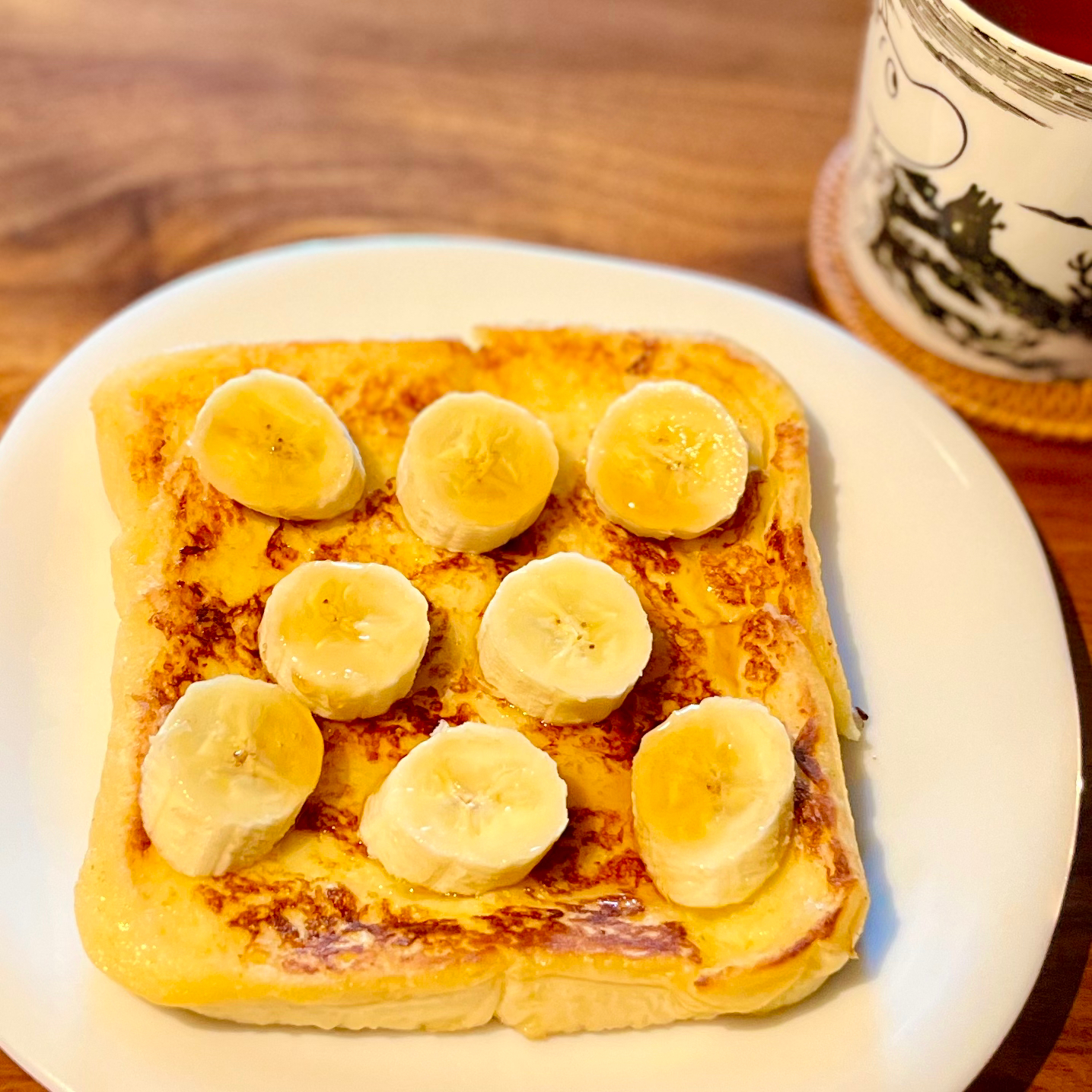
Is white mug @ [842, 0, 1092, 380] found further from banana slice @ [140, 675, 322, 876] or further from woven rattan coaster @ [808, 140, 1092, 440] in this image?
banana slice @ [140, 675, 322, 876]

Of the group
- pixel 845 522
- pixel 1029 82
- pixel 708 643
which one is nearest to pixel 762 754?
pixel 708 643

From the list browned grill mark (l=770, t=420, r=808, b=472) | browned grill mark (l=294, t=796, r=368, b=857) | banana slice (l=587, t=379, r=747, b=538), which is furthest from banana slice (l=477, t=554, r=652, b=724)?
browned grill mark (l=770, t=420, r=808, b=472)

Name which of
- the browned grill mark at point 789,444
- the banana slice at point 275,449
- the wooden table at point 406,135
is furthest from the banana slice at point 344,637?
the wooden table at point 406,135

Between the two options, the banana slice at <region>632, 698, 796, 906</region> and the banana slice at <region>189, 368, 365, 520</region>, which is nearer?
the banana slice at <region>632, 698, 796, 906</region>

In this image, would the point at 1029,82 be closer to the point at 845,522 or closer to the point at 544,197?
the point at 845,522

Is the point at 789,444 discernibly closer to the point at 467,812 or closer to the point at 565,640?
the point at 565,640
